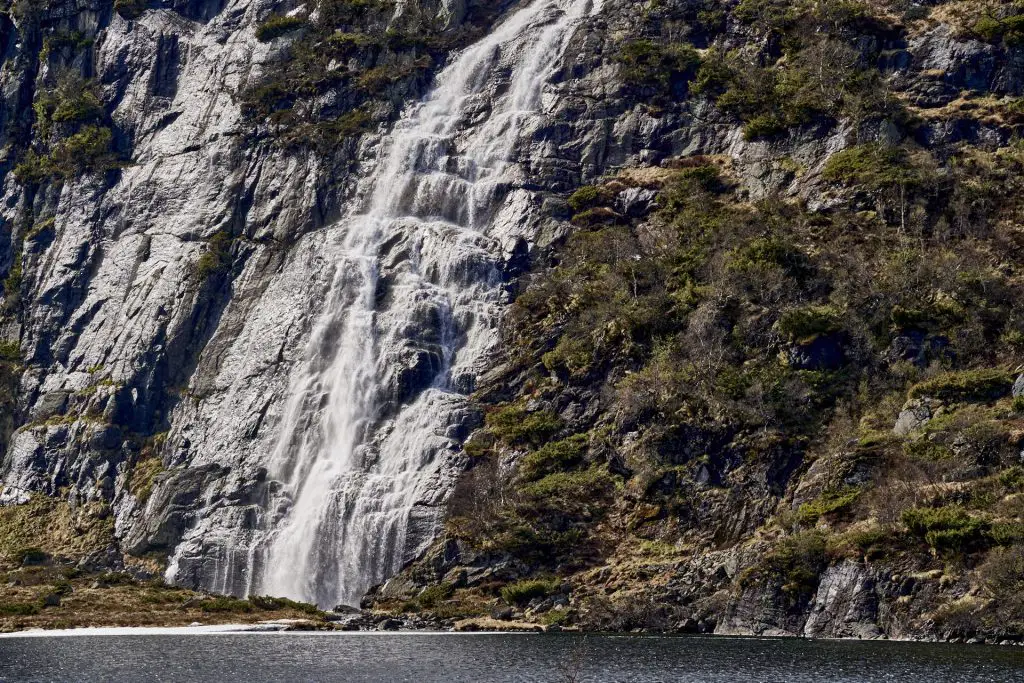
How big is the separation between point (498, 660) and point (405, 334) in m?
42.0

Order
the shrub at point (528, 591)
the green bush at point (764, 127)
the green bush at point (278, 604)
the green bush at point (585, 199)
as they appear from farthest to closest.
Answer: the green bush at point (585, 199) < the green bush at point (764, 127) < the green bush at point (278, 604) < the shrub at point (528, 591)

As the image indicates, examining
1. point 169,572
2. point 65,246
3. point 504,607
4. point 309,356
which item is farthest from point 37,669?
point 65,246

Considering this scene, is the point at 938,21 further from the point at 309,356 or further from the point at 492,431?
the point at 309,356

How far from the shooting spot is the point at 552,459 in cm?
7444

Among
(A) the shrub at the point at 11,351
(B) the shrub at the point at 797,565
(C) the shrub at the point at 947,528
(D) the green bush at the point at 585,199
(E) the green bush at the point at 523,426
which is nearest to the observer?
(C) the shrub at the point at 947,528

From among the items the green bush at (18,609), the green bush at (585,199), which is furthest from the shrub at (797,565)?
the green bush at (585,199)

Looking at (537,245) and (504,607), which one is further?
(537,245)

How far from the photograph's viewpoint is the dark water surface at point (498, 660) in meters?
41.1

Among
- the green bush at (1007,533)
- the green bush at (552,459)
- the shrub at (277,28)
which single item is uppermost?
the shrub at (277,28)

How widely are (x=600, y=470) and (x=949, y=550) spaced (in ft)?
80.4

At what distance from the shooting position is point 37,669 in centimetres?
4547

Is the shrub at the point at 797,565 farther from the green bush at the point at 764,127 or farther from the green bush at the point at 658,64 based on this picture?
the green bush at the point at 658,64

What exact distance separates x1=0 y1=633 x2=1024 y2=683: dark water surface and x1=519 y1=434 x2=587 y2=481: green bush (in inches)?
674

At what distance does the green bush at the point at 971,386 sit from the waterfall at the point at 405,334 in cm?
2894
